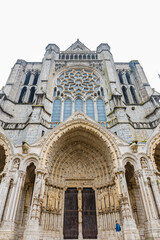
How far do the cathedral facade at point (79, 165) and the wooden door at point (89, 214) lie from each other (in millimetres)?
44

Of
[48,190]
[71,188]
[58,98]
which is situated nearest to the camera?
[48,190]

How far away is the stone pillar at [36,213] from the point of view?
603cm

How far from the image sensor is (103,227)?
813cm

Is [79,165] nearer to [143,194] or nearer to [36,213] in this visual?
[36,213]

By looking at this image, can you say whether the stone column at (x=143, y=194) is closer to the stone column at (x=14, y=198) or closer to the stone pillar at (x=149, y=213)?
the stone pillar at (x=149, y=213)

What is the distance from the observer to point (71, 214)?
28.6 ft

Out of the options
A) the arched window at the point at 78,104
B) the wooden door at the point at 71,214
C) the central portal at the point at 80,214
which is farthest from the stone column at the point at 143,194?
the arched window at the point at 78,104

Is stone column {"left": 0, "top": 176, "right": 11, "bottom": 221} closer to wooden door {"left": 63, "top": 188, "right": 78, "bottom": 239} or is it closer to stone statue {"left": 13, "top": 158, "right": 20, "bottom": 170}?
stone statue {"left": 13, "top": 158, "right": 20, "bottom": 170}

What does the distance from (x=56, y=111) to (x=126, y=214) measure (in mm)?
10124

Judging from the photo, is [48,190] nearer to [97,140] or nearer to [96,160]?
[96,160]

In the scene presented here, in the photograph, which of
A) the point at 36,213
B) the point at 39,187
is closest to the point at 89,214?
the point at 36,213

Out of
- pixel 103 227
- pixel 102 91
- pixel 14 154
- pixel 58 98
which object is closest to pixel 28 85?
pixel 58 98

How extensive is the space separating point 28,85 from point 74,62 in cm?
664

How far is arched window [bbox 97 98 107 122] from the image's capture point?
13517 millimetres
